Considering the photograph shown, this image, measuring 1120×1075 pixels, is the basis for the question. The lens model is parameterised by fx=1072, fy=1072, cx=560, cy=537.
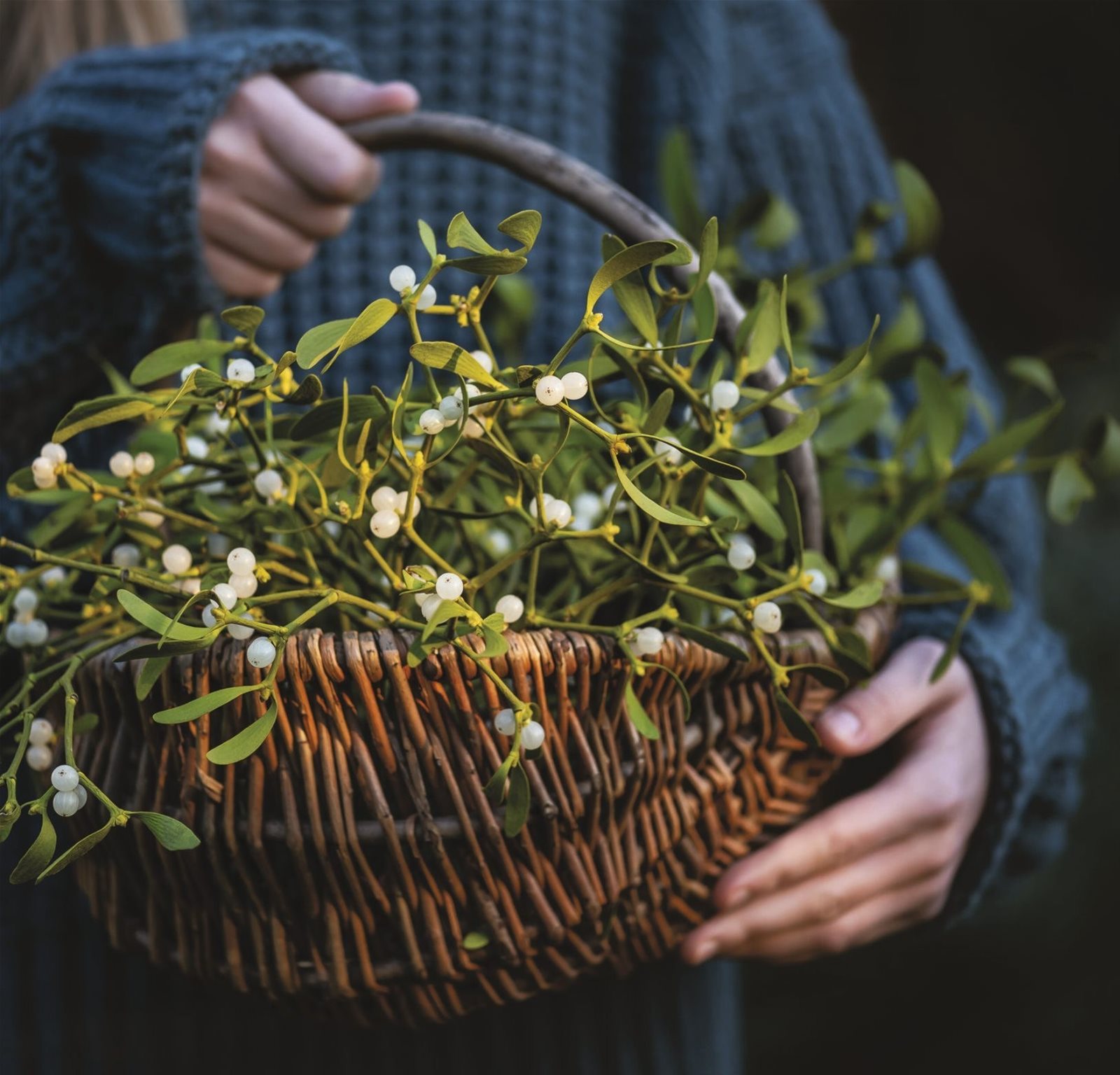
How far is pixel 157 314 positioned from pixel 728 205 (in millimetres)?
406

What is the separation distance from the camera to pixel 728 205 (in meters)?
0.71

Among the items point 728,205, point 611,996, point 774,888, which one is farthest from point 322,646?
point 728,205

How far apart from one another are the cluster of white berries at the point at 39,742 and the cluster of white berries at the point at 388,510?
109 millimetres

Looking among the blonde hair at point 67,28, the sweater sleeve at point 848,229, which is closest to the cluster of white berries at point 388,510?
the sweater sleeve at point 848,229

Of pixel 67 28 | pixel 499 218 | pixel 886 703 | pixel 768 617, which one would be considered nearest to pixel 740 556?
pixel 768 617

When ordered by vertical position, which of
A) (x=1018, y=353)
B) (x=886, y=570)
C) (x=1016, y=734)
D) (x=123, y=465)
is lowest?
(x=1018, y=353)

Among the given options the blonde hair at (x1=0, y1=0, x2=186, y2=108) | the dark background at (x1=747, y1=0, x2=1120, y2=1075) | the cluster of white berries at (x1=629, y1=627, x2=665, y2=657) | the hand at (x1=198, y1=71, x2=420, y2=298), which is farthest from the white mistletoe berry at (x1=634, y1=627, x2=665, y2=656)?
the dark background at (x1=747, y1=0, x2=1120, y2=1075)

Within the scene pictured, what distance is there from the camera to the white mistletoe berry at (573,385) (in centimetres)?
26

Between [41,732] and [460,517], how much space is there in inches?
5.2

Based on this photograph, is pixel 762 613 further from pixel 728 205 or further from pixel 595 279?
pixel 728 205

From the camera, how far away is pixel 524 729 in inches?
10.7

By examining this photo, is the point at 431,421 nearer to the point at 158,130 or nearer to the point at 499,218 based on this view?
the point at 158,130

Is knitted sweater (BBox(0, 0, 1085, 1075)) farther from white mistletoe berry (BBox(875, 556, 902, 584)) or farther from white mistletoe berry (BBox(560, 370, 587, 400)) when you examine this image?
white mistletoe berry (BBox(560, 370, 587, 400))

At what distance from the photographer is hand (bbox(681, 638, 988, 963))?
386 millimetres
